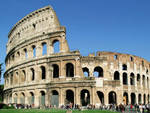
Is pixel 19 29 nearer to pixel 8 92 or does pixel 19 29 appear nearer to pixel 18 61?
pixel 18 61

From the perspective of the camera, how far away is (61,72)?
97.3 ft

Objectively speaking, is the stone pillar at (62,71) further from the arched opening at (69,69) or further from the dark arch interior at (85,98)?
the dark arch interior at (85,98)

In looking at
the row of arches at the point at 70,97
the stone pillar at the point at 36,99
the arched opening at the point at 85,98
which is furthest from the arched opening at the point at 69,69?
the stone pillar at the point at 36,99

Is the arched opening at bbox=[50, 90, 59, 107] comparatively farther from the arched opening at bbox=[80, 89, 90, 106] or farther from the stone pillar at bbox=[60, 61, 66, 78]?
the arched opening at bbox=[80, 89, 90, 106]

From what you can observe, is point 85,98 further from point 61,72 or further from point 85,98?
point 61,72

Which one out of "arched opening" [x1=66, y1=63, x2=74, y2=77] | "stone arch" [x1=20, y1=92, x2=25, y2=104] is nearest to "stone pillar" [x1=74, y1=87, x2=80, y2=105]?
"arched opening" [x1=66, y1=63, x2=74, y2=77]

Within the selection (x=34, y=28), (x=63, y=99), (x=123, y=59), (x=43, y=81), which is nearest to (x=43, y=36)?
(x=34, y=28)

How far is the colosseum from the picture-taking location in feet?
95.6

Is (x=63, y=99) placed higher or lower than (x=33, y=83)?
lower

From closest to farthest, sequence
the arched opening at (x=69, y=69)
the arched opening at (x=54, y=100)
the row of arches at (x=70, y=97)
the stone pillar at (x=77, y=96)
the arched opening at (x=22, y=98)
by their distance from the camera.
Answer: the stone pillar at (x=77, y=96) → the arched opening at (x=54, y=100) → the row of arches at (x=70, y=97) → the arched opening at (x=69, y=69) → the arched opening at (x=22, y=98)

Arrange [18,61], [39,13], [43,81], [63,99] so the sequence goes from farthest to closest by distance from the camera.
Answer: [18,61], [39,13], [43,81], [63,99]

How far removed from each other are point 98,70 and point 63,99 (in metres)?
8.55

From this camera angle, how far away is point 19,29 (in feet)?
127

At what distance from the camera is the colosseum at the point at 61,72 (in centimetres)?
2914
